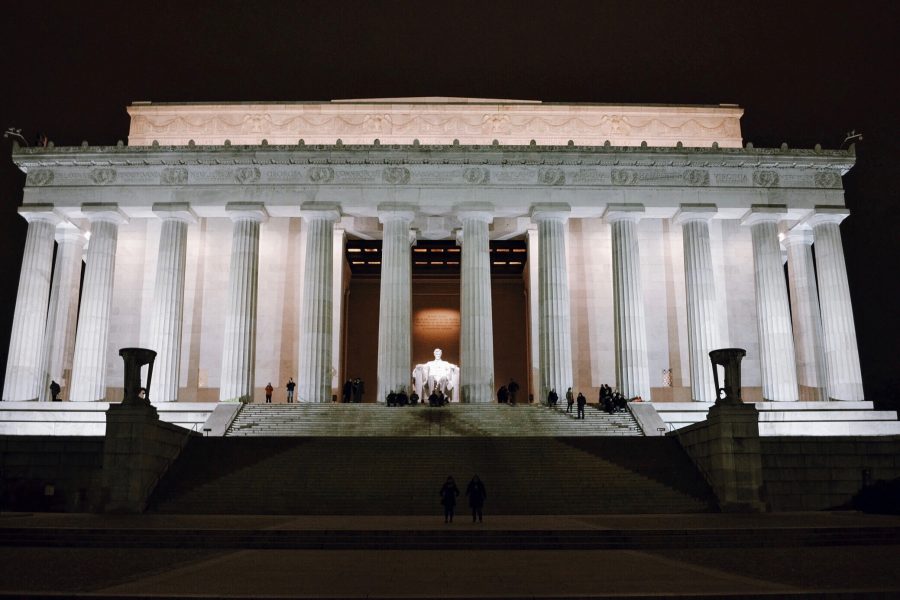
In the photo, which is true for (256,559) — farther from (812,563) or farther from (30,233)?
(30,233)

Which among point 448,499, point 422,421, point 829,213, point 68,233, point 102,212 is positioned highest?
point 102,212

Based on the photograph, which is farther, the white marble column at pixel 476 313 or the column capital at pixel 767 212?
the column capital at pixel 767 212

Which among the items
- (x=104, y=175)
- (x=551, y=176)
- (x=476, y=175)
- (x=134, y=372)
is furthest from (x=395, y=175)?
(x=134, y=372)

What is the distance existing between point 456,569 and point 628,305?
29.5 meters

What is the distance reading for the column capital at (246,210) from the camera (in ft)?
142

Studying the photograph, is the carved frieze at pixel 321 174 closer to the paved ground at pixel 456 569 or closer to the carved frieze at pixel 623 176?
the carved frieze at pixel 623 176

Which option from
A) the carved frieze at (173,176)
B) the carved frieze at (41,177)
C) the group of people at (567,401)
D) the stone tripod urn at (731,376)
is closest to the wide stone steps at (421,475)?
the stone tripod urn at (731,376)

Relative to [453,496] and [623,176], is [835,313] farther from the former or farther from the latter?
[453,496]

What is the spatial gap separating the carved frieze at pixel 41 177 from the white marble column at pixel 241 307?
9850mm

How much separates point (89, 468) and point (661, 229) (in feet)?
112

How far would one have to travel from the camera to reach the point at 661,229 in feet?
160

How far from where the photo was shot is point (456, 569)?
49.4 feet

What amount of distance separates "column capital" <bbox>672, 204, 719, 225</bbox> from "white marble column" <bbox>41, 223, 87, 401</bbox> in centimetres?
3367

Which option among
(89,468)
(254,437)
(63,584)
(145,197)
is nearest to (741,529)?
(63,584)
